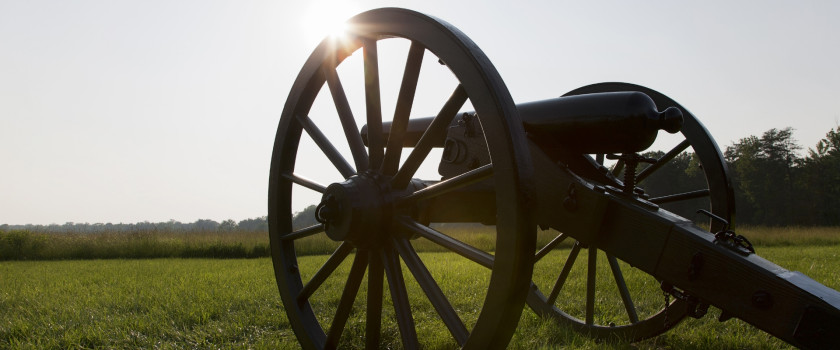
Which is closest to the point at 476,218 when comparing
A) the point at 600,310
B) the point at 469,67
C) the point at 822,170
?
the point at 469,67

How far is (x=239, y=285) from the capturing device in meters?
5.97

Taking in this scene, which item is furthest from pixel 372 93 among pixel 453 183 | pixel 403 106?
pixel 453 183

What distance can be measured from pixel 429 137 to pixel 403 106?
0.27 metres

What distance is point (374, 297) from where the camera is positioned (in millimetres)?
2594

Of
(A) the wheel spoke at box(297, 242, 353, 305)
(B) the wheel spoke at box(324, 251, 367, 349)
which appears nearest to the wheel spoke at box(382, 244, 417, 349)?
(B) the wheel spoke at box(324, 251, 367, 349)

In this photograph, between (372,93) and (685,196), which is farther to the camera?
(685,196)

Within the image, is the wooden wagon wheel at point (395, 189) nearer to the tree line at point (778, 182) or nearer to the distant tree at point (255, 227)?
the distant tree at point (255, 227)

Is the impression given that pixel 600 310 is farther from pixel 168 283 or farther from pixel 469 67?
pixel 168 283

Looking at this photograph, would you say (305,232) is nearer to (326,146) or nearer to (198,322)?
(326,146)

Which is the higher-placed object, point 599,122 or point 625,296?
point 599,122

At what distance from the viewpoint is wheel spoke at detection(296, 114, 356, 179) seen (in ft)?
9.74

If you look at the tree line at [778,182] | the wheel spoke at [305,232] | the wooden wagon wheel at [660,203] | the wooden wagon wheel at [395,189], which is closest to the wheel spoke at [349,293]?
the wooden wagon wheel at [395,189]

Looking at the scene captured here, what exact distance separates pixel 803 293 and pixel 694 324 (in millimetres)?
2577

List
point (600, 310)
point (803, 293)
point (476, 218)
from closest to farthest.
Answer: point (803, 293)
point (476, 218)
point (600, 310)
